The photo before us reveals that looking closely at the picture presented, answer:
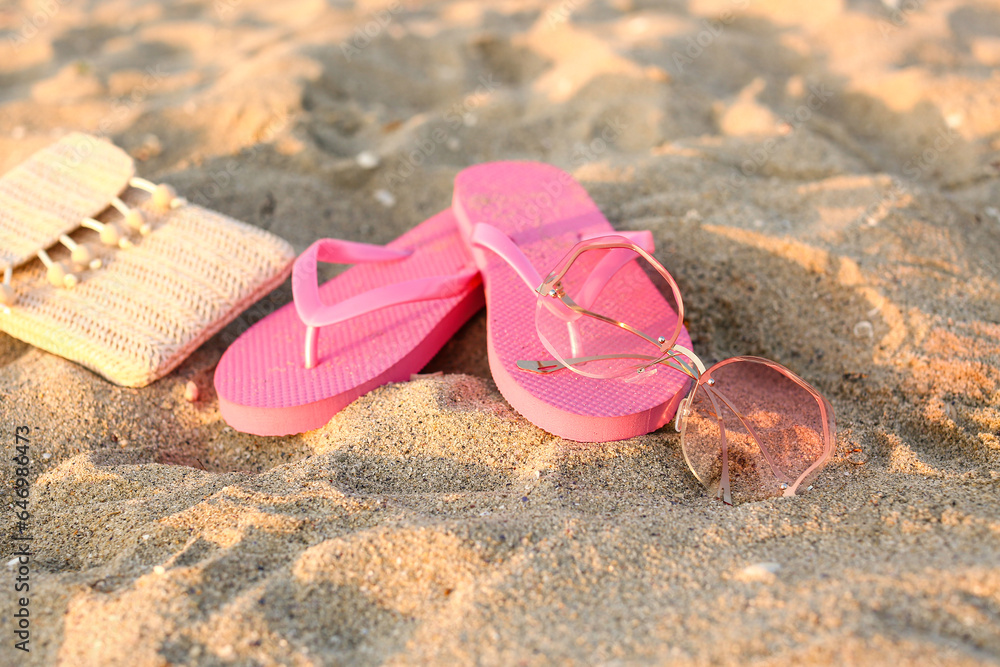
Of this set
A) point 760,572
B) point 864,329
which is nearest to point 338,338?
point 760,572

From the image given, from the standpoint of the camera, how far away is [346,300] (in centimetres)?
172

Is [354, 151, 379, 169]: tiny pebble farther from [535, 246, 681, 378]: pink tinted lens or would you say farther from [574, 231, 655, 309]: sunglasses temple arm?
[574, 231, 655, 309]: sunglasses temple arm

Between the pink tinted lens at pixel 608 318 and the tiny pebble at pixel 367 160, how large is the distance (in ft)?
3.41

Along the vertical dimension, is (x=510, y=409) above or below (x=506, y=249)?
below

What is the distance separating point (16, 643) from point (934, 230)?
2.27 meters

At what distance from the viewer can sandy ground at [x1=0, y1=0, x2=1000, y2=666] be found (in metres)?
1.08

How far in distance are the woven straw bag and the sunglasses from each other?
31.8 inches

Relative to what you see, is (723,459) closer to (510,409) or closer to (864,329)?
(510,409)

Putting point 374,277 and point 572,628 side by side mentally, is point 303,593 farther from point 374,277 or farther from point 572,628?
point 374,277

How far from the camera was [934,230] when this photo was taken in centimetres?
200

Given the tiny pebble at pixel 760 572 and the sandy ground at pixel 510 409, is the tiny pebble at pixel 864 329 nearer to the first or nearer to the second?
the sandy ground at pixel 510 409

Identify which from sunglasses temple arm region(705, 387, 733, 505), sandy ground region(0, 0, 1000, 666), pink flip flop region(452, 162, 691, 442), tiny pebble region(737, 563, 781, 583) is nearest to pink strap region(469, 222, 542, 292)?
pink flip flop region(452, 162, 691, 442)

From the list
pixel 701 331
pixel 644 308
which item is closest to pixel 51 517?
pixel 644 308

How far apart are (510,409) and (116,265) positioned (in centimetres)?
112
